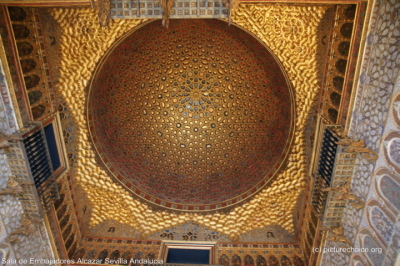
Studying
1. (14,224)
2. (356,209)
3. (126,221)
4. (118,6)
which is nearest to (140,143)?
(126,221)

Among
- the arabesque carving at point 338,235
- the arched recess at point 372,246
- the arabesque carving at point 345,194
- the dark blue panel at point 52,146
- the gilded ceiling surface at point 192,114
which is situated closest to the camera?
the arched recess at point 372,246

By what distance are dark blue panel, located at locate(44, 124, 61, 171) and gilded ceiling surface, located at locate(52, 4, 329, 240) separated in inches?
29.2

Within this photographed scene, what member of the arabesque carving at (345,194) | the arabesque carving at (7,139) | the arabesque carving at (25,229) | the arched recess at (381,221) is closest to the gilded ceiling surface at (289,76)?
the arabesque carving at (345,194)

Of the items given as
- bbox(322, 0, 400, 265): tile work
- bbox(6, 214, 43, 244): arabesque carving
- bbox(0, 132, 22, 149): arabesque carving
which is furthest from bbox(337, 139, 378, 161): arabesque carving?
bbox(6, 214, 43, 244): arabesque carving

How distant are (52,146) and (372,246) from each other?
9239mm

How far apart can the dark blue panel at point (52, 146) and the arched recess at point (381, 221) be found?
897 centimetres

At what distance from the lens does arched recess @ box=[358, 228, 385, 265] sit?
6.11 meters

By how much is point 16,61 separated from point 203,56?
6.18 meters

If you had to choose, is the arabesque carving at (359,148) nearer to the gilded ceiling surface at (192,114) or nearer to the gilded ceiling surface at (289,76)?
the gilded ceiling surface at (289,76)

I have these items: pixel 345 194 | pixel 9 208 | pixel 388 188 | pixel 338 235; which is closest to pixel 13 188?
pixel 9 208

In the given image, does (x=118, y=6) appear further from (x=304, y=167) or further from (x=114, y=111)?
(x=304, y=167)

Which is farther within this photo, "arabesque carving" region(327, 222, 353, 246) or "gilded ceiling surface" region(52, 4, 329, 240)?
"gilded ceiling surface" region(52, 4, 329, 240)

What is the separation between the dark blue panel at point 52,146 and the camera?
8.20 metres

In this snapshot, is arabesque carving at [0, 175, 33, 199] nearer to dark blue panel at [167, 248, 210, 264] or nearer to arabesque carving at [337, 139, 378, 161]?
dark blue panel at [167, 248, 210, 264]
